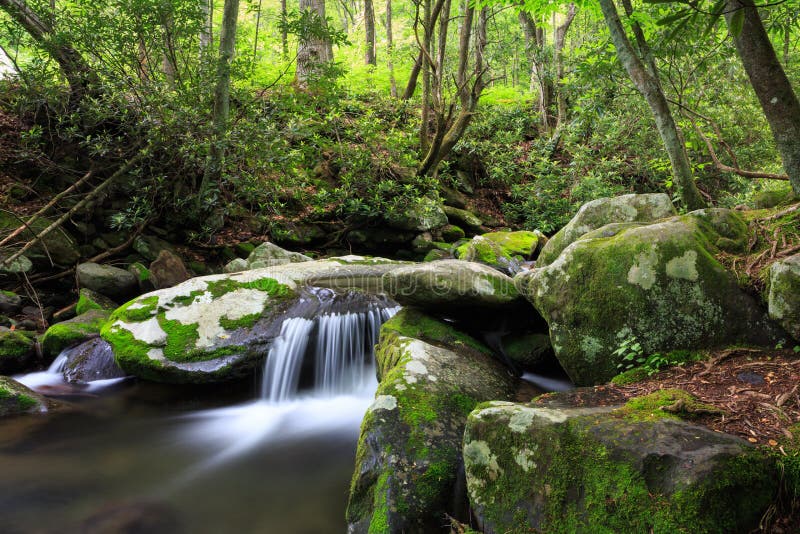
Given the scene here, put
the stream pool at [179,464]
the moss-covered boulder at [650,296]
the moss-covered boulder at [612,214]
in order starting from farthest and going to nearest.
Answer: the moss-covered boulder at [612,214]
the stream pool at [179,464]
the moss-covered boulder at [650,296]

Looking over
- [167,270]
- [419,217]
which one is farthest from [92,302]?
[419,217]

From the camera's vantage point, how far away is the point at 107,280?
27.0 ft

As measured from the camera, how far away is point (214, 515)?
381cm

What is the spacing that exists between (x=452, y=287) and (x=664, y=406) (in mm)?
2740

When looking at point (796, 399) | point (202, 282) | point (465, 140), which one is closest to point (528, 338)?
point (796, 399)

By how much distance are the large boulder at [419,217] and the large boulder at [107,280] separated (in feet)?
17.6

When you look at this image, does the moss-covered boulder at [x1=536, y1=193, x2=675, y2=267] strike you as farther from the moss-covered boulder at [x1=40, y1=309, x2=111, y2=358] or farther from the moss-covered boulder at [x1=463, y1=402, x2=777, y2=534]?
the moss-covered boulder at [x1=40, y1=309, x2=111, y2=358]

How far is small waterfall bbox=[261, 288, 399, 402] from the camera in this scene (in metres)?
6.10

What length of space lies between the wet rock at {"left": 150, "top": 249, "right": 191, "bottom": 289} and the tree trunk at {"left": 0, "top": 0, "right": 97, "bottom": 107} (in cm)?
330

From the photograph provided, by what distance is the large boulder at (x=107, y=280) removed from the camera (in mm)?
8211

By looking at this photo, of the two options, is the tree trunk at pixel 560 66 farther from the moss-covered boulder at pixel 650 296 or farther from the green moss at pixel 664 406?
the green moss at pixel 664 406

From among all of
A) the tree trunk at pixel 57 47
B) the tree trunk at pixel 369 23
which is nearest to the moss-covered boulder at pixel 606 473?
the tree trunk at pixel 57 47

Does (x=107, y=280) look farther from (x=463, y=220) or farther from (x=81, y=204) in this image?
(x=463, y=220)

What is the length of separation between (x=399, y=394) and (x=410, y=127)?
394 inches
